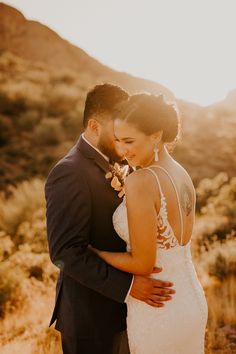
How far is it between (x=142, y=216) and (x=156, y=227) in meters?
0.10

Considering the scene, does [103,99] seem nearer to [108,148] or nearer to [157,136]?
[108,148]

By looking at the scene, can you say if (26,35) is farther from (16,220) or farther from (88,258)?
(88,258)

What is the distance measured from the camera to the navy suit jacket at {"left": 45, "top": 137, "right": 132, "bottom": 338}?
270cm

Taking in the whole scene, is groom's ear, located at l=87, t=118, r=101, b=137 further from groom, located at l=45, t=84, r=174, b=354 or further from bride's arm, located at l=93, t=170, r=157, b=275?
bride's arm, located at l=93, t=170, r=157, b=275

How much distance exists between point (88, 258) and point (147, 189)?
1.73 feet

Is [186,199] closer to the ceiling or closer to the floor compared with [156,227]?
closer to the ceiling

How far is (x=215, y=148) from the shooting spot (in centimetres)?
1911

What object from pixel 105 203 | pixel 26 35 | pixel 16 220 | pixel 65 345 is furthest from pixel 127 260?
pixel 26 35

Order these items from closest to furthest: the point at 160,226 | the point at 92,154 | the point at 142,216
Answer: the point at 142,216, the point at 160,226, the point at 92,154

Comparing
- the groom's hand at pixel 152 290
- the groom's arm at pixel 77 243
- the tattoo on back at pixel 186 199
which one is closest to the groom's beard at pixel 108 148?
the groom's arm at pixel 77 243

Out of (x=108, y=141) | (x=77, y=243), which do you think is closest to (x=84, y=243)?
(x=77, y=243)

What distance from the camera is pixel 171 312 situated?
2711 mm

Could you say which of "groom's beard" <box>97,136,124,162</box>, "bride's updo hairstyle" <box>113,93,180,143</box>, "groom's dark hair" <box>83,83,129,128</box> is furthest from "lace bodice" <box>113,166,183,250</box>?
"groom's dark hair" <box>83,83,129,128</box>

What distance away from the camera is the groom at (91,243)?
8.86ft
